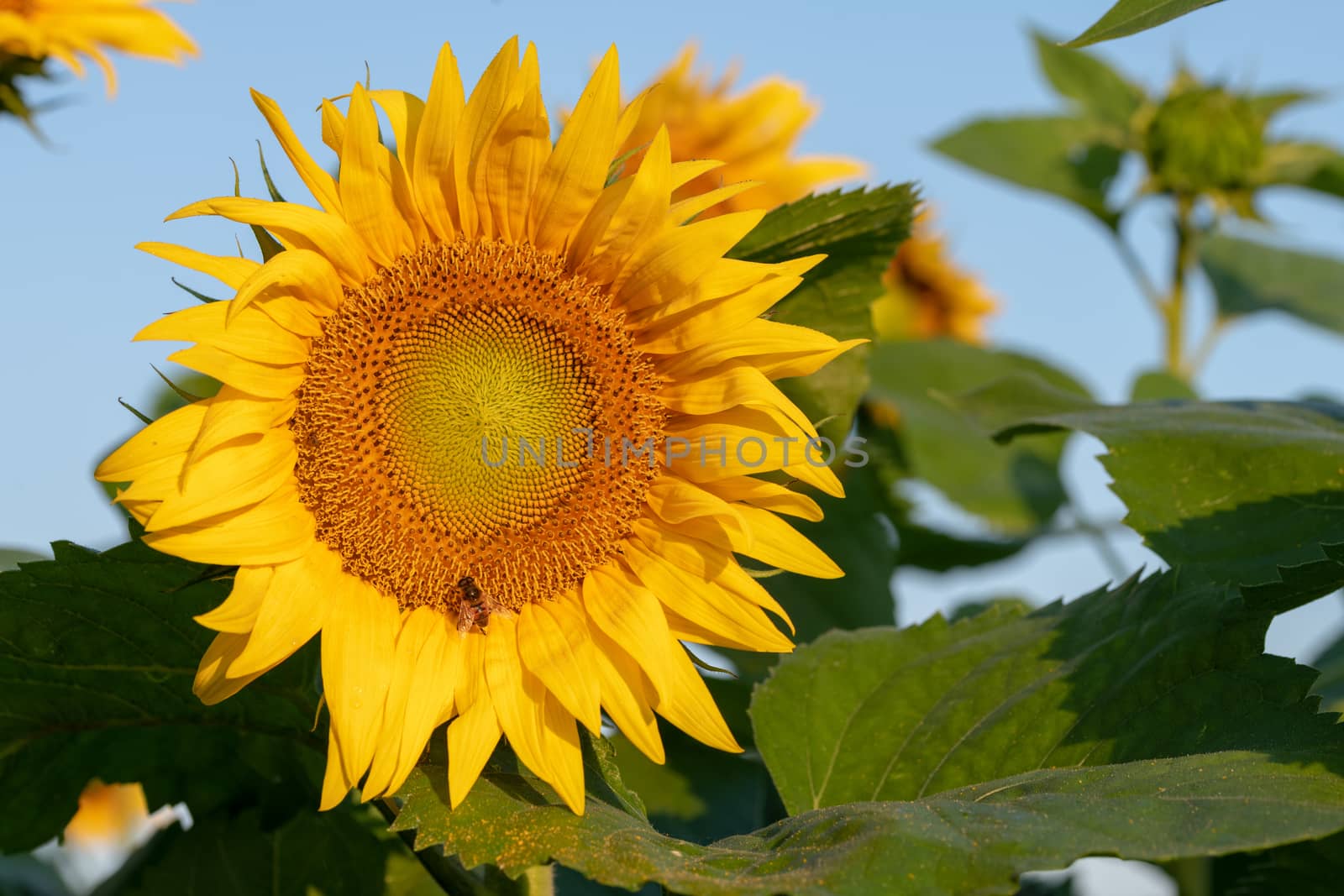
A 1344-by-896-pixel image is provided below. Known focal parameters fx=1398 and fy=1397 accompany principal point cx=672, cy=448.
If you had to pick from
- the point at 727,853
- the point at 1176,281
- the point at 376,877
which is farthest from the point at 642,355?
the point at 1176,281

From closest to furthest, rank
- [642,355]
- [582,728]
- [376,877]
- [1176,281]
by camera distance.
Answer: [582,728]
[642,355]
[376,877]
[1176,281]

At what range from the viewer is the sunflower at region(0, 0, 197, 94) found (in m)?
2.43

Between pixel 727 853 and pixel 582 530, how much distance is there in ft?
1.44

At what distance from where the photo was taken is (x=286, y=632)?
4.36 feet

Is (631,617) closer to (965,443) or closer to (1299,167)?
(965,443)

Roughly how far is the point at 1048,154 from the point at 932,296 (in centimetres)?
77

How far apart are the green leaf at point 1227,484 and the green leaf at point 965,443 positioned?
136 cm

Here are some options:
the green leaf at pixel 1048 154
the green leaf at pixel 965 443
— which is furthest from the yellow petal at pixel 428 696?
the green leaf at pixel 1048 154

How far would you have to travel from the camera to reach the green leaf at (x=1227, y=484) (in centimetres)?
162

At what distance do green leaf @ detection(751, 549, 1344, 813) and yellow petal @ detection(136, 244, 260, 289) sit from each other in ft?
2.50

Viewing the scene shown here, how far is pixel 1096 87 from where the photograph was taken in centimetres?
366

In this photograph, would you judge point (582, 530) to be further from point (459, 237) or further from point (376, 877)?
point (376, 877)

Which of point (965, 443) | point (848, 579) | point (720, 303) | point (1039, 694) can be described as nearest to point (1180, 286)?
point (965, 443)

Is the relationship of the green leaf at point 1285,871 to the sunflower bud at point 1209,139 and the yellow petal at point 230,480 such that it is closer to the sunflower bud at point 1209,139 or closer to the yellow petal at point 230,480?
the yellow petal at point 230,480
